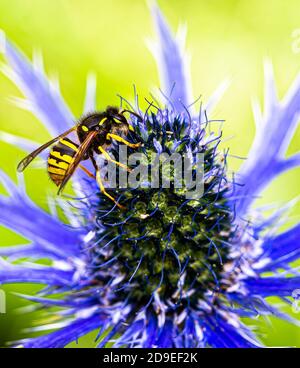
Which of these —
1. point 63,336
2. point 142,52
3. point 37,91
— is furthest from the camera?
point 142,52

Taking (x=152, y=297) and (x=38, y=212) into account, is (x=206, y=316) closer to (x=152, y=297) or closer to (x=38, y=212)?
(x=152, y=297)

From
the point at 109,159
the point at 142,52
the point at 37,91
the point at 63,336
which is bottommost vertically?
the point at 63,336

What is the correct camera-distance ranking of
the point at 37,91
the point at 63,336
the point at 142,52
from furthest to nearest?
1. the point at 142,52
2. the point at 37,91
3. the point at 63,336

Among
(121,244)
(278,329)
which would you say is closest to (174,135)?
(121,244)

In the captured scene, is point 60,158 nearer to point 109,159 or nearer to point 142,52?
point 109,159

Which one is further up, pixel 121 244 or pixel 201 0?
pixel 201 0

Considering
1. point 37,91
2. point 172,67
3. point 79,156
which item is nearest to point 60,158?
point 79,156

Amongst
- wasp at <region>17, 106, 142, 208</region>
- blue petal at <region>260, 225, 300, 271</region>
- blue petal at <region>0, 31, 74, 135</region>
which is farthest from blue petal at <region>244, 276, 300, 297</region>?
blue petal at <region>0, 31, 74, 135</region>
